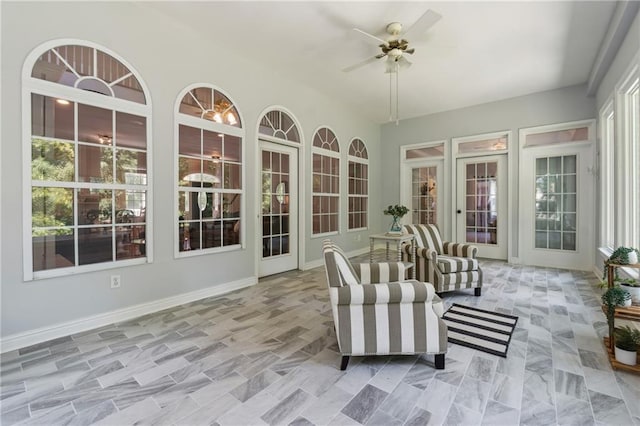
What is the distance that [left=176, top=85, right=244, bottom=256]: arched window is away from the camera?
3.38 m

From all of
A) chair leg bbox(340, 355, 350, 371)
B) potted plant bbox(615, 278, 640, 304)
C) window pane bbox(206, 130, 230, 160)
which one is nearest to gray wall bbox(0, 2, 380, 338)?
window pane bbox(206, 130, 230, 160)

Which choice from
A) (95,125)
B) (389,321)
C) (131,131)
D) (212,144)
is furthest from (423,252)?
(95,125)

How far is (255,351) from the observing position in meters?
2.30

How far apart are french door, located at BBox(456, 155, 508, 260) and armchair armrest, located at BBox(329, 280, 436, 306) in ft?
15.1

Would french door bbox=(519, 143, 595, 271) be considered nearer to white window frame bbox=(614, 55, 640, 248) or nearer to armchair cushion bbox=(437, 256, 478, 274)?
white window frame bbox=(614, 55, 640, 248)

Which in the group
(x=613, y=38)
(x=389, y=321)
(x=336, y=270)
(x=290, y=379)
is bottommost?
(x=290, y=379)

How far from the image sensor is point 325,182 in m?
5.55

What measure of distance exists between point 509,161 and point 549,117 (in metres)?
0.91

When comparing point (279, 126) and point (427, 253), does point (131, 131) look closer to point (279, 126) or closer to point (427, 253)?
point (279, 126)

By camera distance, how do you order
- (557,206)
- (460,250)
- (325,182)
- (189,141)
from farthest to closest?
(325,182)
(557,206)
(460,250)
(189,141)

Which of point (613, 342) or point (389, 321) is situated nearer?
point (389, 321)

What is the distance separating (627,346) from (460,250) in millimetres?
1867

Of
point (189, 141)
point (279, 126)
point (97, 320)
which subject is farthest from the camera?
point (279, 126)

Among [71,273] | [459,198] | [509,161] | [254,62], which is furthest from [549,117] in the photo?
[71,273]
